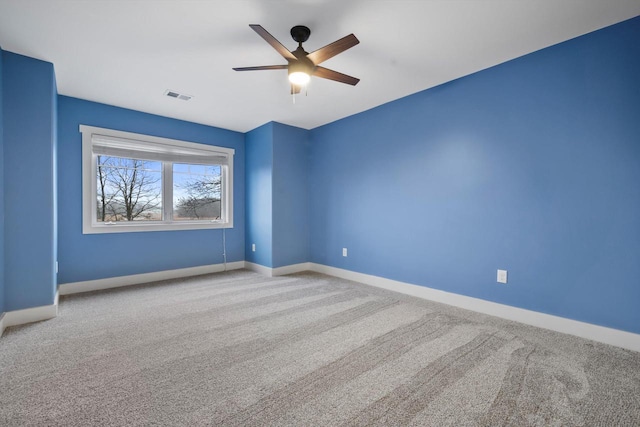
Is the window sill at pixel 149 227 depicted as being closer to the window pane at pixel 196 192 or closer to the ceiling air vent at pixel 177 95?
the window pane at pixel 196 192

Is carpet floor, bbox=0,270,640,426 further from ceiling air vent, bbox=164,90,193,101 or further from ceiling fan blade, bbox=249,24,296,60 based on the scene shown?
ceiling air vent, bbox=164,90,193,101

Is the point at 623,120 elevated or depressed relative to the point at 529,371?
elevated

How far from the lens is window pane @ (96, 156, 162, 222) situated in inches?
154

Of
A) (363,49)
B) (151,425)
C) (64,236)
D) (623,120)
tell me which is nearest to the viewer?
(151,425)

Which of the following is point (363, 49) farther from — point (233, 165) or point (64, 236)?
point (64, 236)

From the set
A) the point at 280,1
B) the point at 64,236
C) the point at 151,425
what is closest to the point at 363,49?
the point at 280,1

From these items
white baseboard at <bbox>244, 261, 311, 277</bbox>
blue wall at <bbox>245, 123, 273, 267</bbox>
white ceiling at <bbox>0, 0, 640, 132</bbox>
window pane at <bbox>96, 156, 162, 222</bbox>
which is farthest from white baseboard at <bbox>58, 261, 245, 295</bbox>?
white ceiling at <bbox>0, 0, 640, 132</bbox>

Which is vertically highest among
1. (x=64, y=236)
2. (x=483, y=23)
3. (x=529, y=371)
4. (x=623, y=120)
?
(x=483, y=23)

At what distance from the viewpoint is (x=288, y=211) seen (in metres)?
4.73

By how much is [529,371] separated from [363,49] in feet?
9.08

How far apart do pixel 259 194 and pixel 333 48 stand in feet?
10.1

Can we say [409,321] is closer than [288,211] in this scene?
Yes

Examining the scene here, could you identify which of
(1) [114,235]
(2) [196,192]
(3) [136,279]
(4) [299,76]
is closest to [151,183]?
(2) [196,192]

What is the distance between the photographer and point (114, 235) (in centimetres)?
388
